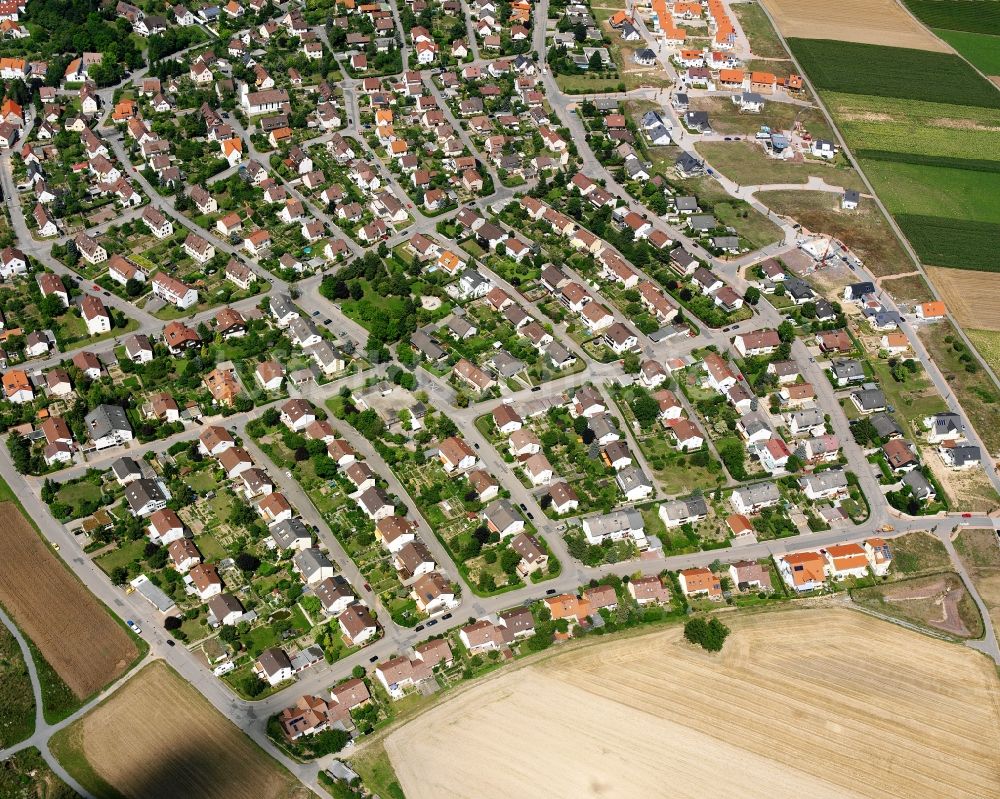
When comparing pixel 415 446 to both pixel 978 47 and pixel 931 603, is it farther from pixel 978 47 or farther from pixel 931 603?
pixel 978 47

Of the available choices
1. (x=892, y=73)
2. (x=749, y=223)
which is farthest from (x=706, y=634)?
(x=892, y=73)

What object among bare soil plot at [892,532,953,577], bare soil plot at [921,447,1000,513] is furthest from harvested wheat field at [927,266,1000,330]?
bare soil plot at [892,532,953,577]

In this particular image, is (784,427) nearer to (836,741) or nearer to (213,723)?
(836,741)

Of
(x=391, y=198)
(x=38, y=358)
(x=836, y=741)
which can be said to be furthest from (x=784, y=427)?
(x=38, y=358)

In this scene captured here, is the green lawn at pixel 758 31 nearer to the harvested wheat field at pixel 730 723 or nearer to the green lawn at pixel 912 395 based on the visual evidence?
the green lawn at pixel 912 395

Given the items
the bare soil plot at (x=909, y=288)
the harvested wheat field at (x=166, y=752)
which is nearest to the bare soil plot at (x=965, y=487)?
the bare soil plot at (x=909, y=288)

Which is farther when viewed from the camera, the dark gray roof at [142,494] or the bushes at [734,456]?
the bushes at [734,456]
